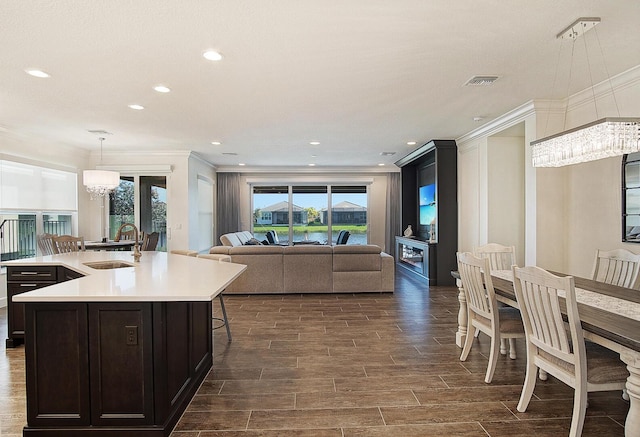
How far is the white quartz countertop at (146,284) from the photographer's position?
6.64 ft

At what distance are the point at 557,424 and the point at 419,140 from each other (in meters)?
5.20

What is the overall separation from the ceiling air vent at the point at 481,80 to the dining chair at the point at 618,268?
191 centimetres

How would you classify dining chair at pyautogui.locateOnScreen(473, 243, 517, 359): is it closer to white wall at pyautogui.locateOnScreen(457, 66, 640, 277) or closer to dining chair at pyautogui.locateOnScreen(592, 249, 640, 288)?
dining chair at pyautogui.locateOnScreen(592, 249, 640, 288)

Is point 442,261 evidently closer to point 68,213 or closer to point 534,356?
point 534,356

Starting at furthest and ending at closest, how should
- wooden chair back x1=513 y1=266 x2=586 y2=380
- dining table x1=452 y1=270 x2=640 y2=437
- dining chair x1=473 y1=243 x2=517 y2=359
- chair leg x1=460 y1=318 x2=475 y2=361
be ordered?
dining chair x1=473 y1=243 x2=517 y2=359
chair leg x1=460 y1=318 x2=475 y2=361
wooden chair back x1=513 y1=266 x2=586 y2=380
dining table x1=452 y1=270 x2=640 y2=437

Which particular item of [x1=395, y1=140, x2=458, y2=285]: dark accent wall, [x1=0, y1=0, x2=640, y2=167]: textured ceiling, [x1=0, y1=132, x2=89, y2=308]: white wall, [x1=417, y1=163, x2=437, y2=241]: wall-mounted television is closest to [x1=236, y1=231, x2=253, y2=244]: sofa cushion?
[x1=0, y1=132, x2=89, y2=308]: white wall

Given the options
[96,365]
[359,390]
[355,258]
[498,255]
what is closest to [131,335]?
[96,365]

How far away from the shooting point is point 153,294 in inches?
80.8

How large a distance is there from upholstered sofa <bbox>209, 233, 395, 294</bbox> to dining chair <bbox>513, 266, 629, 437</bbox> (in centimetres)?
376

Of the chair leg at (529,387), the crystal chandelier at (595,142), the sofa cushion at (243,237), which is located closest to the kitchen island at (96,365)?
the chair leg at (529,387)

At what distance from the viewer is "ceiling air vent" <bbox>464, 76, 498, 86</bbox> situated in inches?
142

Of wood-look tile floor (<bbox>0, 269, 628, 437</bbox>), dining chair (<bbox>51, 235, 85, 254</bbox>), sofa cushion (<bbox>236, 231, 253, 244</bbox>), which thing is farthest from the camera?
sofa cushion (<bbox>236, 231, 253, 244</bbox>)

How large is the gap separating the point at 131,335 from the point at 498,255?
3503 millimetres

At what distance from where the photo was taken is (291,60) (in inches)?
125
